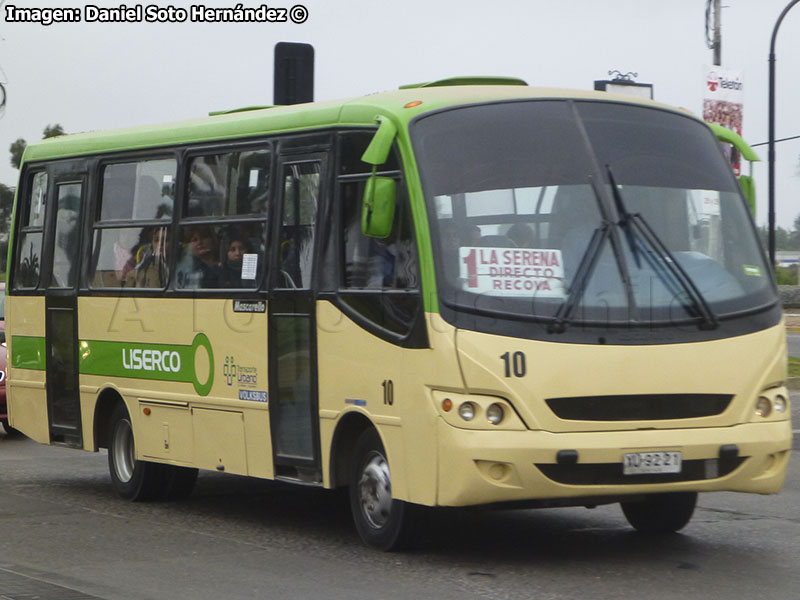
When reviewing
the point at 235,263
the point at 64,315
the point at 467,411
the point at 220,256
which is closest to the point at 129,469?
the point at 64,315

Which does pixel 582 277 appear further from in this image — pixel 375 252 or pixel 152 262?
pixel 152 262

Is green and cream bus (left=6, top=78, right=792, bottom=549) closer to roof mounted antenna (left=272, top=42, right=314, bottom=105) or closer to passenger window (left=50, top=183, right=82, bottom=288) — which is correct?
passenger window (left=50, top=183, right=82, bottom=288)

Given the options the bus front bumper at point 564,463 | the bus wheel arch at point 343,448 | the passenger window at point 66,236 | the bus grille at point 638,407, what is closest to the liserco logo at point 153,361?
the passenger window at point 66,236

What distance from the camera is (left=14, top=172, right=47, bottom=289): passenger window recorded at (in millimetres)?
14453

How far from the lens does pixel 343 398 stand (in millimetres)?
10023

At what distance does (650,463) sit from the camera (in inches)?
351

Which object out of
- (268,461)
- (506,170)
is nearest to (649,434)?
(506,170)

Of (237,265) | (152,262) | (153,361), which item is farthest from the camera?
(152,262)

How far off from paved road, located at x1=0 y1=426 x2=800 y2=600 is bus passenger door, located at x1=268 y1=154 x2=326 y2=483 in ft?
1.93

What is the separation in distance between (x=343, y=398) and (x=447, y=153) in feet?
5.59

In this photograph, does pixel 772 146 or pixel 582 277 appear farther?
pixel 772 146

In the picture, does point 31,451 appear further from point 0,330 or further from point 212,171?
point 212,171

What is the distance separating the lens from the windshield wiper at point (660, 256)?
923 cm

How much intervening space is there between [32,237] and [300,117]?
15.2ft
